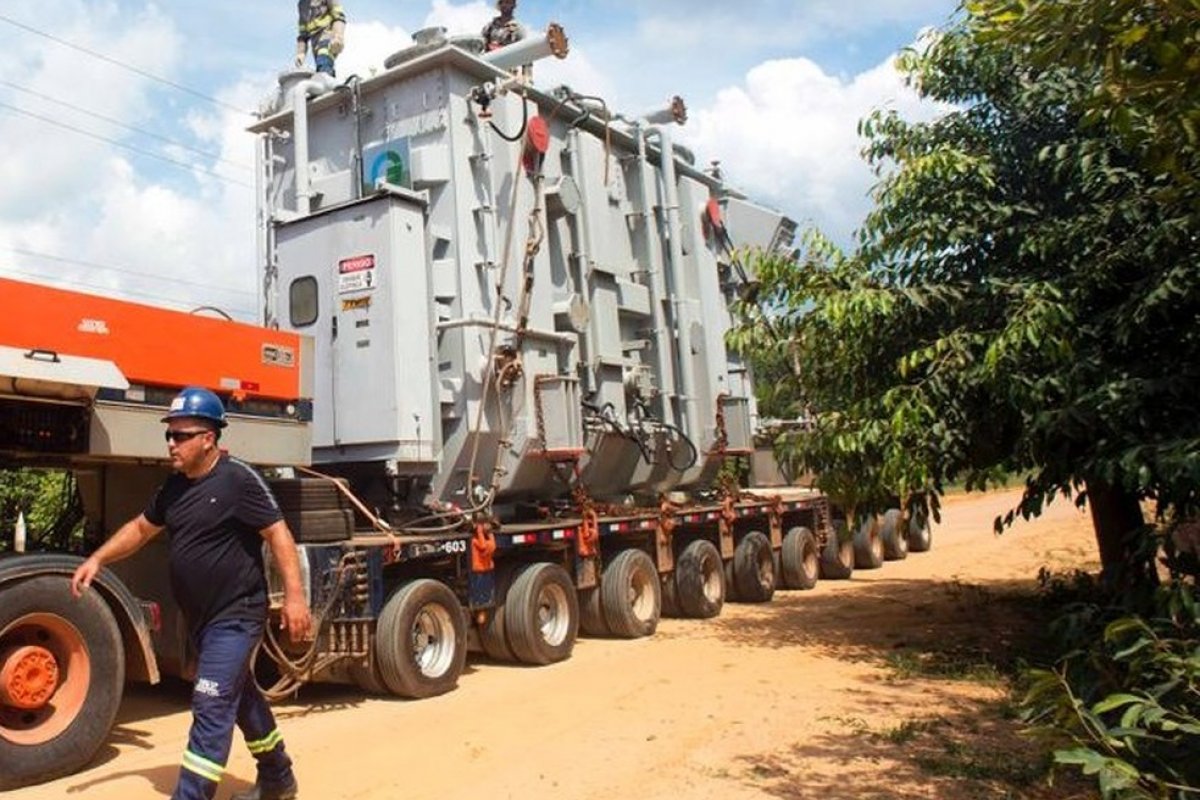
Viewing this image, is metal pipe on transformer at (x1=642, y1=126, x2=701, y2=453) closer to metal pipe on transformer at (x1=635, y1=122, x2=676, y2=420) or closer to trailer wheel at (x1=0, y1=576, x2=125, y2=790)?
metal pipe on transformer at (x1=635, y1=122, x2=676, y2=420)

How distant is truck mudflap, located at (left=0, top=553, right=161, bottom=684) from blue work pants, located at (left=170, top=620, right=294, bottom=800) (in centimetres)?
142

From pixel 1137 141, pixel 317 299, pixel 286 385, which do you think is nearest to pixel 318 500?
pixel 286 385

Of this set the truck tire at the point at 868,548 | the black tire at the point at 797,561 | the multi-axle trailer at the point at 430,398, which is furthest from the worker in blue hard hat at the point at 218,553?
the truck tire at the point at 868,548

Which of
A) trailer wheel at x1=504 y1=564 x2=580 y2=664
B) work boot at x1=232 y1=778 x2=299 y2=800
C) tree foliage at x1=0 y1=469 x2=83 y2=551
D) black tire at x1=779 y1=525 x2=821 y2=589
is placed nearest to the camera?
work boot at x1=232 y1=778 x2=299 y2=800

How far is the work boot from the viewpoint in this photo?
173 inches

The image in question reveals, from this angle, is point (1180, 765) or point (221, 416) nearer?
point (1180, 765)

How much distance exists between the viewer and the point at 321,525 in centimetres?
661

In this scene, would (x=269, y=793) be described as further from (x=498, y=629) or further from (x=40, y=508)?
(x=40, y=508)

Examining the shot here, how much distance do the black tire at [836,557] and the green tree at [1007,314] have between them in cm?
585

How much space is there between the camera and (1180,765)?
354cm

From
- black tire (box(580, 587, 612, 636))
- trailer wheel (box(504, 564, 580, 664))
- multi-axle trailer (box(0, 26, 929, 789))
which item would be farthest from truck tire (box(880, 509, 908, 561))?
trailer wheel (box(504, 564, 580, 664))

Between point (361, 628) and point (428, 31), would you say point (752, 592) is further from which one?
point (428, 31)

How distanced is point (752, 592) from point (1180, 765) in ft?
27.9

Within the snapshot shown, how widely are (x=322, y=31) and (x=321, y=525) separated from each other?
520 centimetres
